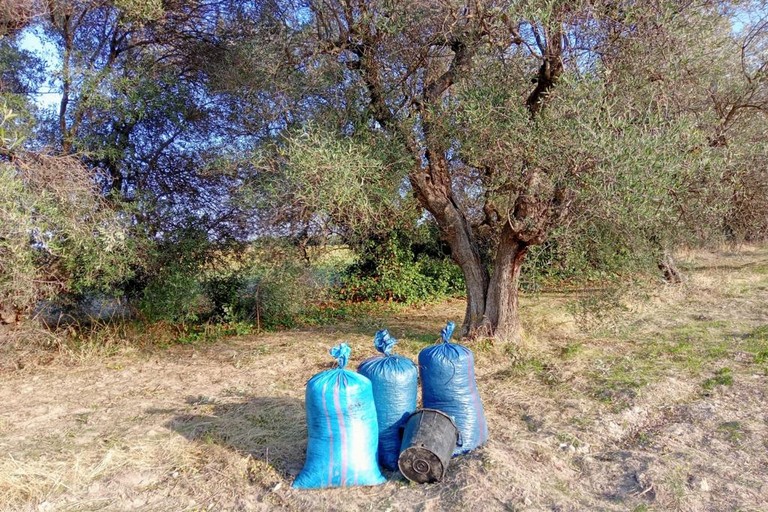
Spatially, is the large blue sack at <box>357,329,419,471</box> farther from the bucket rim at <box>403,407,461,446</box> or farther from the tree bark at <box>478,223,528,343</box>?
the tree bark at <box>478,223,528,343</box>

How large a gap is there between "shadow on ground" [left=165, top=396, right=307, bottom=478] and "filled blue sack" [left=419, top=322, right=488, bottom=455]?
119 cm

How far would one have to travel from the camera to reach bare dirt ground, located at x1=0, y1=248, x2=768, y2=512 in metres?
3.68

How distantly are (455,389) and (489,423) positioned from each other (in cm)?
95

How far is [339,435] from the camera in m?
3.83

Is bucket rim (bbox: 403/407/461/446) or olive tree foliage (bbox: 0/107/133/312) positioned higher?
olive tree foliage (bbox: 0/107/133/312)

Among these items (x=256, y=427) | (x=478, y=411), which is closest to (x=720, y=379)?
(x=478, y=411)

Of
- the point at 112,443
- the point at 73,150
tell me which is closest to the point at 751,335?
the point at 112,443

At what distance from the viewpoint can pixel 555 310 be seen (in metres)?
10.7

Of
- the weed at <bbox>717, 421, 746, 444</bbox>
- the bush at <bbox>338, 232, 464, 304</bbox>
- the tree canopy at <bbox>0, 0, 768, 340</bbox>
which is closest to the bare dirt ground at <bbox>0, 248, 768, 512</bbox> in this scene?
the weed at <bbox>717, 421, 746, 444</bbox>

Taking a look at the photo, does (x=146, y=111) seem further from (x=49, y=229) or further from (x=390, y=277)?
(x=390, y=277)

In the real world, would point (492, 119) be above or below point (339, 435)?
above

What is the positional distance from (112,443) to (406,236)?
8373 mm

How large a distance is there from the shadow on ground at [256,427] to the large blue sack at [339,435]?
0.34 metres

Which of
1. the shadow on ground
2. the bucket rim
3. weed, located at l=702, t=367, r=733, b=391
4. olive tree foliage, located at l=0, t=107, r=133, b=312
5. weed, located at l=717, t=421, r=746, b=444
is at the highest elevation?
olive tree foliage, located at l=0, t=107, r=133, b=312
